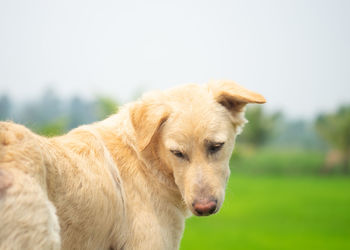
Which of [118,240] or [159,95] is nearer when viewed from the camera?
[118,240]

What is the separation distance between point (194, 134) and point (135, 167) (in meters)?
0.74

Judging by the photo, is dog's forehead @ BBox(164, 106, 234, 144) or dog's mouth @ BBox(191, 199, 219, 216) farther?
dog's forehead @ BBox(164, 106, 234, 144)

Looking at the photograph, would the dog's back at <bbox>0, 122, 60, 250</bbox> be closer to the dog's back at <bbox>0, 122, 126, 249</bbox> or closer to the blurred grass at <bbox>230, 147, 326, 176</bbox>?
the dog's back at <bbox>0, 122, 126, 249</bbox>

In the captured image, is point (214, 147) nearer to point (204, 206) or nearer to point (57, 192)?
point (204, 206)

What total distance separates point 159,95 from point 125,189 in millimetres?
1033

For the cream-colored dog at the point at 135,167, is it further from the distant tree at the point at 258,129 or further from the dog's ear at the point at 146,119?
the distant tree at the point at 258,129

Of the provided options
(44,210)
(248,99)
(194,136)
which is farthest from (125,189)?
(248,99)

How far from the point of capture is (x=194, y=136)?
3.49m

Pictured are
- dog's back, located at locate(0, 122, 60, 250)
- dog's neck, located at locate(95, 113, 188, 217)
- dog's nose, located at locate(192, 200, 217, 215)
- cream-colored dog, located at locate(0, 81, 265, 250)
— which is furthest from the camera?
dog's neck, located at locate(95, 113, 188, 217)

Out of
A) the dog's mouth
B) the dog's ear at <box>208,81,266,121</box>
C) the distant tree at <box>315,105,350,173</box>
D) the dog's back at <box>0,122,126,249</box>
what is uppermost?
the dog's ear at <box>208,81,266,121</box>

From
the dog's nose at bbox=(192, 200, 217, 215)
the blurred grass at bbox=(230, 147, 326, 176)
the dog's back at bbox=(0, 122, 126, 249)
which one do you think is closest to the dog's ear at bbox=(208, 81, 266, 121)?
the dog's nose at bbox=(192, 200, 217, 215)

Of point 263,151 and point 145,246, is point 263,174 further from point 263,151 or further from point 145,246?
point 145,246

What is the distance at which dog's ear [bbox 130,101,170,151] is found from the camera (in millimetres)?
3604

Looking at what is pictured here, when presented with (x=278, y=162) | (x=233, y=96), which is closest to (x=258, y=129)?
(x=278, y=162)
